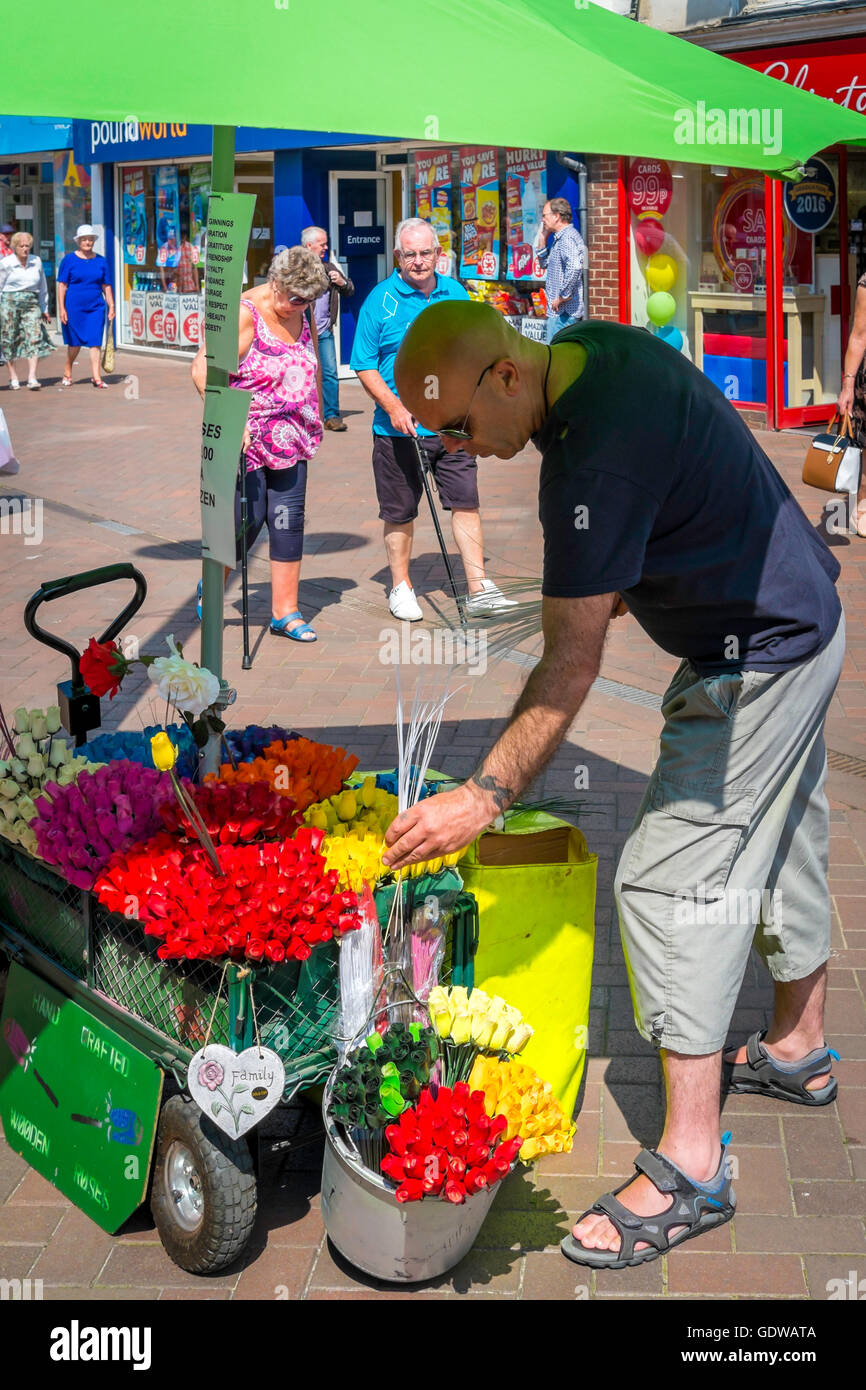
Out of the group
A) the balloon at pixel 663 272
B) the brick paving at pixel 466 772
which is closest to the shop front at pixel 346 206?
the balloon at pixel 663 272

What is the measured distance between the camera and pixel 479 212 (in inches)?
661

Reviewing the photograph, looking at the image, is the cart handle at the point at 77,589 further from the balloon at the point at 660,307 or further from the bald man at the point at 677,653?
the balloon at the point at 660,307

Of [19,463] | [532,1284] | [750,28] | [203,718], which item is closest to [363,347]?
[203,718]

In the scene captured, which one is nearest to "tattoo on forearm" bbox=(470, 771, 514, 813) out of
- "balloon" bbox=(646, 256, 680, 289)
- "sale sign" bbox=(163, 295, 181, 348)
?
"balloon" bbox=(646, 256, 680, 289)

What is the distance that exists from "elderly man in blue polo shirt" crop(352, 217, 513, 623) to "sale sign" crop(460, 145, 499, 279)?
9.70 metres

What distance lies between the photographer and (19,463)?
12688 millimetres

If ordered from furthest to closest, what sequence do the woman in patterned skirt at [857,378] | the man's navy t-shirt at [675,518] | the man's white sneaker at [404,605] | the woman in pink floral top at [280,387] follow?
the woman in patterned skirt at [857,378]
the man's white sneaker at [404,605]
the woman in pink floral top at [280,387]
the man's navy t-shirt at [675,518]

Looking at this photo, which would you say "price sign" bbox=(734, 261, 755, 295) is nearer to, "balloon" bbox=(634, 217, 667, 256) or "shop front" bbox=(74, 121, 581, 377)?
"balloon" bbox=(634, 217, 667, 256)

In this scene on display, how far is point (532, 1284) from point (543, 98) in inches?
86.6

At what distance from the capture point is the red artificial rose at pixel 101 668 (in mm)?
3164

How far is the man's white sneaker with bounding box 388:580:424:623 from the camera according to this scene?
7703 millimetres

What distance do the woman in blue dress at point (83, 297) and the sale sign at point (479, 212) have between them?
163 inches

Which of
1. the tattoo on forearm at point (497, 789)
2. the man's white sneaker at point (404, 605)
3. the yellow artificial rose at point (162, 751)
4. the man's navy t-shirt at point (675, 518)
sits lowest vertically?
the man's white sneaker at point (404, 605)

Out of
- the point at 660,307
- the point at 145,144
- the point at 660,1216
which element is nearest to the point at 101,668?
the point at 660,1216
